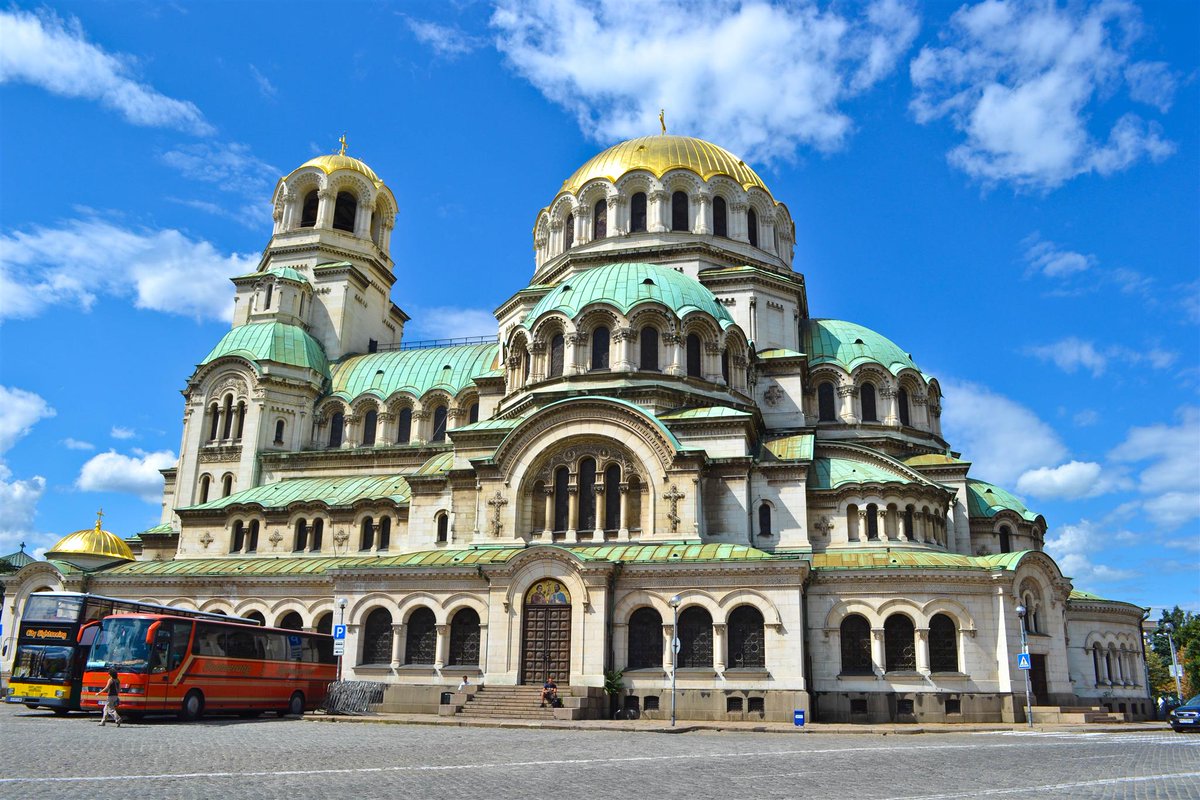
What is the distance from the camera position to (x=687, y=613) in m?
32.3

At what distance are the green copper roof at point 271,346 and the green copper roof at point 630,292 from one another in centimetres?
1626

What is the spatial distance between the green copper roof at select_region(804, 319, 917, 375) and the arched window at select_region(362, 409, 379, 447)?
22.4m

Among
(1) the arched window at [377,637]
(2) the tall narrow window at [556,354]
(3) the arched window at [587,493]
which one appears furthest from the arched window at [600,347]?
(1) the arched window at [377,637]

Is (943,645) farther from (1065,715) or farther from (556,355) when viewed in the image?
(556,355)

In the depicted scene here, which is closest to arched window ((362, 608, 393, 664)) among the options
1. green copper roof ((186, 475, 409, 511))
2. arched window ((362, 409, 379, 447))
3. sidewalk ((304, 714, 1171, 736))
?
sidewalk ((304, 714, 1171, 736))

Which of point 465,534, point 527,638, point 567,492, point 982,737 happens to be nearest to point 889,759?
point 982,737

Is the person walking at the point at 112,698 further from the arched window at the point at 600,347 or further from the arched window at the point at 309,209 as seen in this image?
the arched window at the point at 309,209

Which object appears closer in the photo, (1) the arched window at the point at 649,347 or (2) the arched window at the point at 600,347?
(1) the arched window at the point at 649,347

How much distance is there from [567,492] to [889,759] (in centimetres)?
1890

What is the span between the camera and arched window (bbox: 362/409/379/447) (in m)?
49.9

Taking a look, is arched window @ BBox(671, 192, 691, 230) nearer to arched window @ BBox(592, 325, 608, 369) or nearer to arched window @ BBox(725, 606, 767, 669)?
arched window @ BBox(592, 325, 608, 369)

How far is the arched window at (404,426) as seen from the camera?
162 feet

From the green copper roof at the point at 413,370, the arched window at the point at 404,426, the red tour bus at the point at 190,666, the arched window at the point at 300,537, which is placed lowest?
the red tour bus at the point at 190,666

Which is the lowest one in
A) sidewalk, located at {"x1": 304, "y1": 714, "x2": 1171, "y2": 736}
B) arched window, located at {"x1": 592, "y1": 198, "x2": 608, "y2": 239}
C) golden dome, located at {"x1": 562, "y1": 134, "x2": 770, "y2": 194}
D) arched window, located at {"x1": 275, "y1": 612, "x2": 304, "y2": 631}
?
sidewalk, located at {"x1": 304, "y1": 714, "x2": 1171, "y2": 736}
